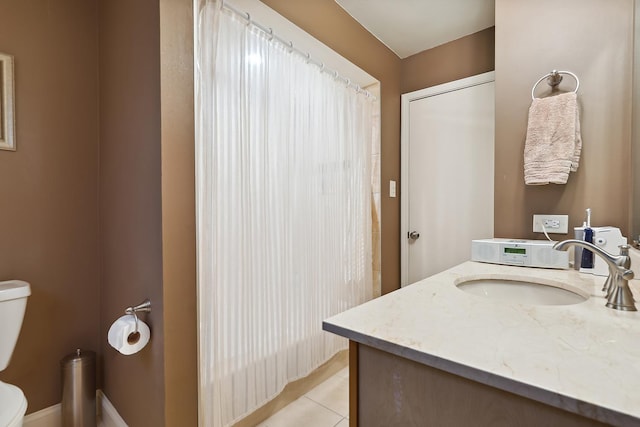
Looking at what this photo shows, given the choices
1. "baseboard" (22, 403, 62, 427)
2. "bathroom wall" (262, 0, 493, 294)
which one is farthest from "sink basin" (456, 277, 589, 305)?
"baseboard" (22, 403, 62, 427)

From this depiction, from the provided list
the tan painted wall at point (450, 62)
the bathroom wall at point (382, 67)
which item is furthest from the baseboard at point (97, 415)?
the tan painted wall at point (450, 62)

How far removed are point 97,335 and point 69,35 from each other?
1636 mm

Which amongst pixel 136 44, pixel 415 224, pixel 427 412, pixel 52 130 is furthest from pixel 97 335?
pixel 415 224

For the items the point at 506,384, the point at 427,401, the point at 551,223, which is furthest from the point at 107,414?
the point at 551,223

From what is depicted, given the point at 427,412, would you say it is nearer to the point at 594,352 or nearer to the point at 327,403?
the point at 594,352

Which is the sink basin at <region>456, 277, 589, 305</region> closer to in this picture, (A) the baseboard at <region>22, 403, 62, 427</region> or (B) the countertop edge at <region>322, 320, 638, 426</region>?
(B) the countertop edge at <region>322, 320, 638, 426</region>

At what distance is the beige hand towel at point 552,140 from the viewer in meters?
1.50

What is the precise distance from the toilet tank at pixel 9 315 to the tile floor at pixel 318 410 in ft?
3.90

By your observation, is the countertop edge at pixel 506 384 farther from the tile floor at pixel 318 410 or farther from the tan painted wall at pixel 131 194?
the tile floor at pixel 318 410

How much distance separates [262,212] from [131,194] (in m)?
0.59

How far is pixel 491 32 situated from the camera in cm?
220

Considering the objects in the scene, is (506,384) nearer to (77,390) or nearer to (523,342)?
(523,342)

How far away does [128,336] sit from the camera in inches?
45.5

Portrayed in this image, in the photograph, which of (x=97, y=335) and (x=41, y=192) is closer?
(x=41, y=192)
